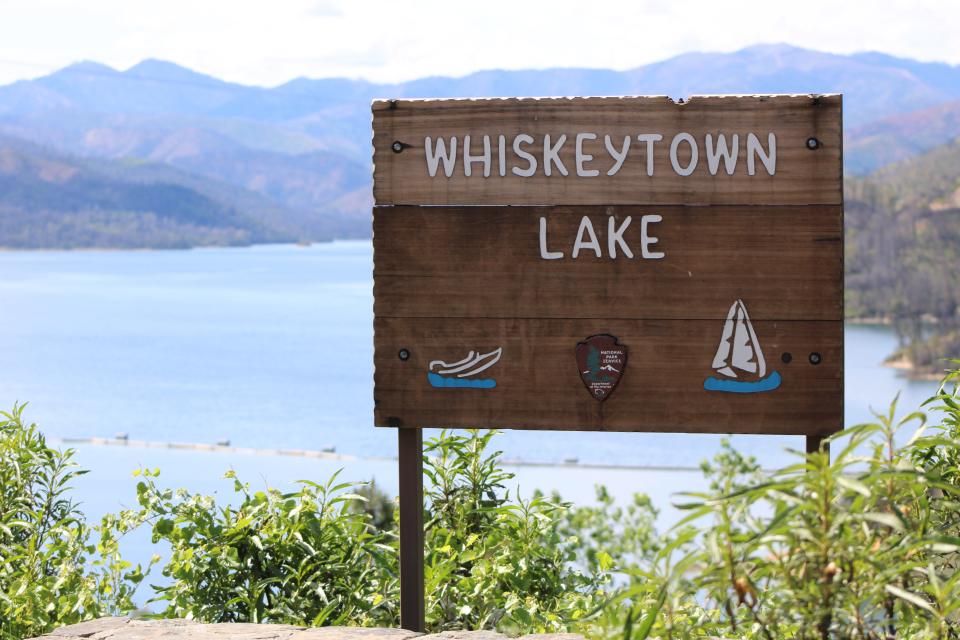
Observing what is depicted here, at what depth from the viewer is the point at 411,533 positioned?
111 inches

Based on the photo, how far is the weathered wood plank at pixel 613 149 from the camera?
271 centimetres

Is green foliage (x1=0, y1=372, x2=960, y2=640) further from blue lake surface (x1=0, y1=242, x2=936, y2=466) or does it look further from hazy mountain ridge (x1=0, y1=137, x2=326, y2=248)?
hazy mountain ridge (x1=0, y1=137, x2=326, y2=248)

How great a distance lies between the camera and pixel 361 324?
128375 mm

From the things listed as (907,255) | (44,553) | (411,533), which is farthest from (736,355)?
(907,255)

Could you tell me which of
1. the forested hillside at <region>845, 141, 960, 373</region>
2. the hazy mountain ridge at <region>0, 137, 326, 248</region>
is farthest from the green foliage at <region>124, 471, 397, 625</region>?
the hazy mountain ridge at <region>0, 137, 326, 248</region>

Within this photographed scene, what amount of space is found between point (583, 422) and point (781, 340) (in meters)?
0.53

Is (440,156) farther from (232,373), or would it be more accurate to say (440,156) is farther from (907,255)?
(232,373)

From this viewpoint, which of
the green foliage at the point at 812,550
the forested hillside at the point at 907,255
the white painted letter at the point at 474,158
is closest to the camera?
the green foliage at the point at 812,550

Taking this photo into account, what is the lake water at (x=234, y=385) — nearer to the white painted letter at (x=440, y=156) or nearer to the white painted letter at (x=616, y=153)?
the white painted letter at (x=440, y=156)

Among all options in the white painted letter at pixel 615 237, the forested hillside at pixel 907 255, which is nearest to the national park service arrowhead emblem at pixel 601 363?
the white painted letter at pixel 615 237

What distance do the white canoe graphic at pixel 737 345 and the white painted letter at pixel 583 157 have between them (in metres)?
0.49

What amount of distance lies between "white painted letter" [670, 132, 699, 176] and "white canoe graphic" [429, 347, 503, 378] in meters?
0.64

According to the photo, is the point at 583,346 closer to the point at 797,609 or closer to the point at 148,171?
the point at 797,609

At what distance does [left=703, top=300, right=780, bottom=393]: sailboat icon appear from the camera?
2.73 m
